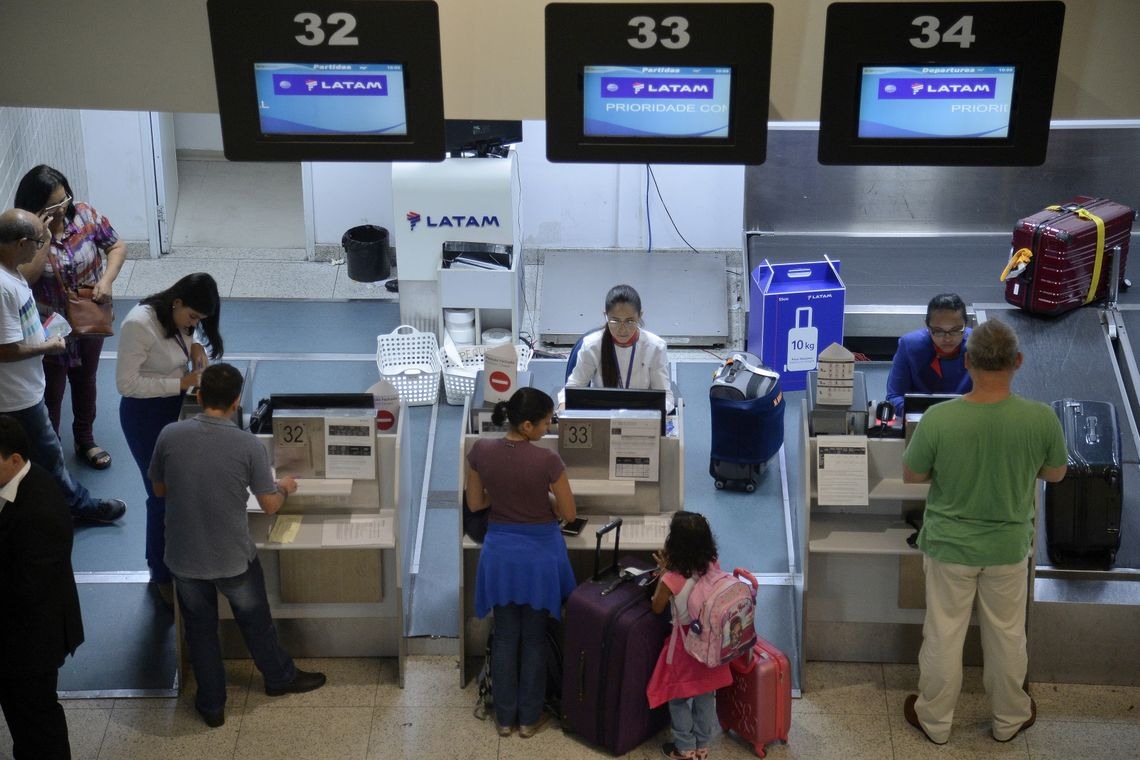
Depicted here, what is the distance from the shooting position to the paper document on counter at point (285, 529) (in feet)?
18.0

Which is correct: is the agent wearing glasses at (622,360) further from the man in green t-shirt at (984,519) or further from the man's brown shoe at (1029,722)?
the man's brown shoe at (1029,722)

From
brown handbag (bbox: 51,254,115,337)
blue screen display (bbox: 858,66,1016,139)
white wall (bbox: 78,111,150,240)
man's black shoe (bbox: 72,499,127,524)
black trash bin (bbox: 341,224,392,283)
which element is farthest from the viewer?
white wall (bbox: 78,111,150,240)

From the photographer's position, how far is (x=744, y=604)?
491cm

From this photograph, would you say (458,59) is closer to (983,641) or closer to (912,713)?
(983,641)

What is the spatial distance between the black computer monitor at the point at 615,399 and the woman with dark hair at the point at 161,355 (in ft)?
4.82

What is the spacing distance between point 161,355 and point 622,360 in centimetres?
199

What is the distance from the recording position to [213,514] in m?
5.05

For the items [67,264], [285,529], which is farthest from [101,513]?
[285,529]

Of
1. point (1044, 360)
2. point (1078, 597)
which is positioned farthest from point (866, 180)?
point (1078, 597)

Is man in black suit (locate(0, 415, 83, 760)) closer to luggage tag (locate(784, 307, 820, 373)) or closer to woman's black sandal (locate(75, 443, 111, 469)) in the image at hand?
woman's black sandal (locate(75, 443, 111, 469))

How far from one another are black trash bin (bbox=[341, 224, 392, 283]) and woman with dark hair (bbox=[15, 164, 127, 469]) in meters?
2.72

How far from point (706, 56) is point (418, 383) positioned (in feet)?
13.0

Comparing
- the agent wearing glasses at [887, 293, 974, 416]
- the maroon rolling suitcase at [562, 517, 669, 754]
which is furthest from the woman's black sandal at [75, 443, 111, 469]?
the agent wearing glasses at [887, 293, 974, 416]

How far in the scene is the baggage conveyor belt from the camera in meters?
7.11
